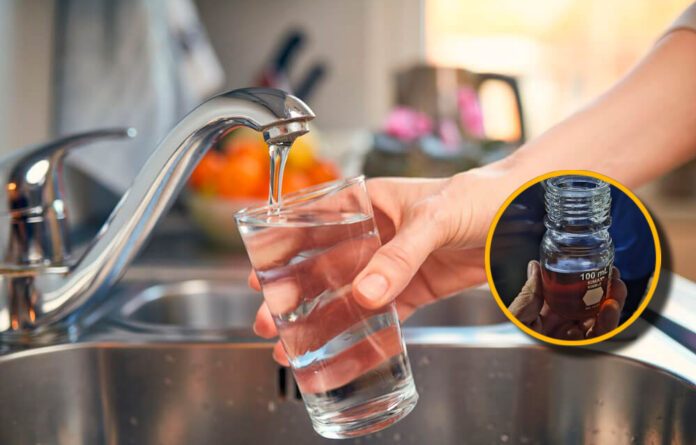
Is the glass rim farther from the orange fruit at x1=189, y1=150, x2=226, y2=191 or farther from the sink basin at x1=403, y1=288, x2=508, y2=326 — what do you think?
the orange fruit at x1=189, y1=150, x2=226, y2=191

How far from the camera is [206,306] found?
0.87 meters

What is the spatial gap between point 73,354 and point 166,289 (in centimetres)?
25

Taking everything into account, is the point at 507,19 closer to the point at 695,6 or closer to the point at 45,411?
the point at 695,6

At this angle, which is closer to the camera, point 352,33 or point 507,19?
point 352,33

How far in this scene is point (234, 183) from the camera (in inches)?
44.2

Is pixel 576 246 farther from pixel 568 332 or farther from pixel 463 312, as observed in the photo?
pixel 463 312

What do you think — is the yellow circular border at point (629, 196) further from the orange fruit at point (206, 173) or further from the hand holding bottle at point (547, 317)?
the orange fruit at point (206, 173)

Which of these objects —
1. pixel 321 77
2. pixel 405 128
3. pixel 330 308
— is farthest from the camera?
pixel 321 77

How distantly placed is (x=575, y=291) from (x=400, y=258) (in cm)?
13

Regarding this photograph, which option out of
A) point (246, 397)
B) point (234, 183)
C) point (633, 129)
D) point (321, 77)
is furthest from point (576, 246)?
point (321, 77)

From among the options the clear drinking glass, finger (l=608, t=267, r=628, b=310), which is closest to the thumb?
the clear drinking glass

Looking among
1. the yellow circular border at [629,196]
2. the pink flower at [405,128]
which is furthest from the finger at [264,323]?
the pink flower at [405,128]

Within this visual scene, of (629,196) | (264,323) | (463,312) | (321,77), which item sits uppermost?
(321,77)

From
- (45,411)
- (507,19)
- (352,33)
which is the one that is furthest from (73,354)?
(507,19)
